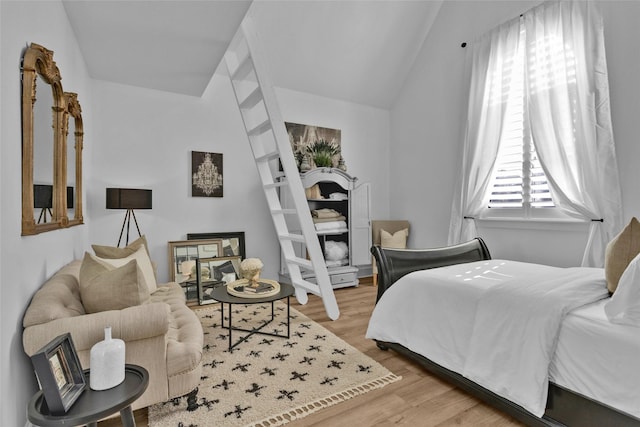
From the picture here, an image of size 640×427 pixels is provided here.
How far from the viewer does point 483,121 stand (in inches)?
154

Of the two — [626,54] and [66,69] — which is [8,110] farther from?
[626,54]

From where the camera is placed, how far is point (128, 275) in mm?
1676

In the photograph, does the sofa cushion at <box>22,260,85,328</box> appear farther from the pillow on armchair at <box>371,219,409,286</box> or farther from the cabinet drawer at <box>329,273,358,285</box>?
the pillow on armchair at <box>371,219,409,286</box>

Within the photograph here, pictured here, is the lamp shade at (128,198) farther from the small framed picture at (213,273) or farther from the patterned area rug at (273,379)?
the patterned area rug at (273,379)

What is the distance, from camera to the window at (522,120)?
336 centimetres

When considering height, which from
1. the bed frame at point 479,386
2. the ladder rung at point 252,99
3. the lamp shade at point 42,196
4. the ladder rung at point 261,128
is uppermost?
the ladder rung at point 252,99

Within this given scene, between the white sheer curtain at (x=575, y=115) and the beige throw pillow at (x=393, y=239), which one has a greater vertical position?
the white sheer curtain at (x=575, y=115)

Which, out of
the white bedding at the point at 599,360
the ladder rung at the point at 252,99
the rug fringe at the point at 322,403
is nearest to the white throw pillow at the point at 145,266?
the rug fringe at the point at 322,403

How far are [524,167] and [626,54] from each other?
1.22 m

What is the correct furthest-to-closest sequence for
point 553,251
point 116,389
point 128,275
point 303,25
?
point 303,25 < point 553,251 < point 128,275 < point 116,389

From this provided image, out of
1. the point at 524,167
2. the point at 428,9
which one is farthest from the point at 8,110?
the point at 428,9

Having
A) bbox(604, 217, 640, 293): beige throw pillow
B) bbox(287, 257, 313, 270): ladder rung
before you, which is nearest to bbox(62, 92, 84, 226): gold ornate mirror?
bbox(287, 257, 313, 270): ladder rung

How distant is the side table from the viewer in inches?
41.9

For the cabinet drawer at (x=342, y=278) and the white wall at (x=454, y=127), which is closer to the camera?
the white wall at (x=454, y=127)
